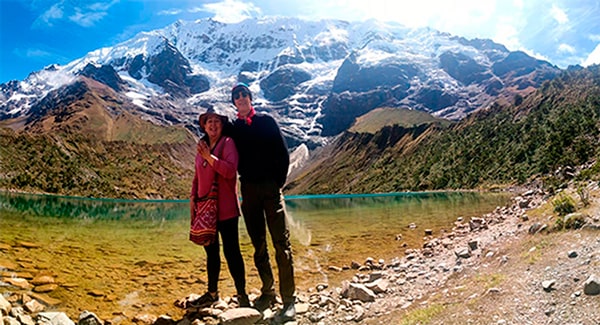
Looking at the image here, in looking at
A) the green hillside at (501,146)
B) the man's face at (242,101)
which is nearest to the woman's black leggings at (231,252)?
the man's face at (242,101)

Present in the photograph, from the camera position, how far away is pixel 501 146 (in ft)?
343

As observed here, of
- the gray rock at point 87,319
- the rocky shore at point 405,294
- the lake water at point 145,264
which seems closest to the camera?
the rocky shore at point 405,294

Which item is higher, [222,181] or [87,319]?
[222,181]

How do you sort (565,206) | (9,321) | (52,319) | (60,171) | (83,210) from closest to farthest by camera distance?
1. (9,321)
2. (52,319)
3. (565,206)
4. (83,210)
5. (60,171)

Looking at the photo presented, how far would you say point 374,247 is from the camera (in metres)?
14.8

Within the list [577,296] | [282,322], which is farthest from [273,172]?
[577,296]

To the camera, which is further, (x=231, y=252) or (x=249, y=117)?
(x=231, y=252)

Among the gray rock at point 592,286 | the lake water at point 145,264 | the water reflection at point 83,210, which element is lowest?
the water reflection at point 83,210

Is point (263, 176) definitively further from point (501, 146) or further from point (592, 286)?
point (501, 146)

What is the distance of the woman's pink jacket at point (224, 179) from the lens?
6902mm

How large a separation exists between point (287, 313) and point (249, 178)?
249 cm

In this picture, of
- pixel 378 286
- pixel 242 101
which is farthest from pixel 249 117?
pixel 378 286

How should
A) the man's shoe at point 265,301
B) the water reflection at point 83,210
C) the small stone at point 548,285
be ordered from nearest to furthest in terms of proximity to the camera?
the small stone at point 548,285, the man's shoe at point 265,301, the water reflection at point 83,210

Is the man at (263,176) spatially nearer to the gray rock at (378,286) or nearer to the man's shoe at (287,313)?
the man's shoe at (287,313)
